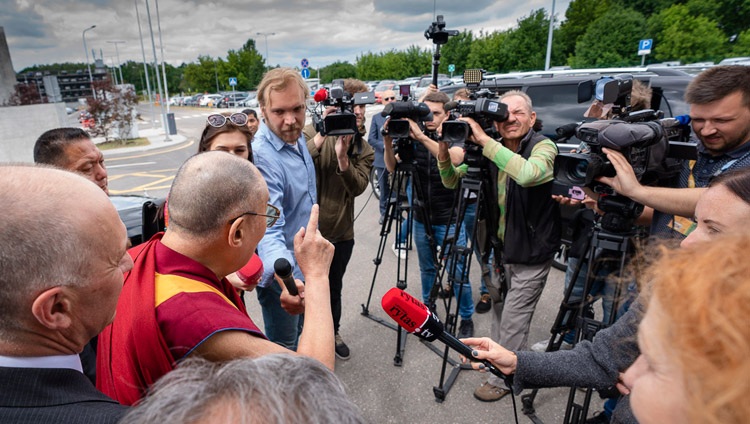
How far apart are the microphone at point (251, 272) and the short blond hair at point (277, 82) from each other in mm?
1120

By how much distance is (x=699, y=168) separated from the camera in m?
2.00

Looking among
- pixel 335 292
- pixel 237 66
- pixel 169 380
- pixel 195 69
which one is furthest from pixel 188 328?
pixel 195 69

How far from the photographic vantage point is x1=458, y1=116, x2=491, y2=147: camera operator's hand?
240 centimetres

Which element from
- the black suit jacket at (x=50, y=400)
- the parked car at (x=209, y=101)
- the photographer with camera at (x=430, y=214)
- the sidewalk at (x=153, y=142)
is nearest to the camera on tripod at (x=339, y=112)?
the photographer with camera at (x=430, y=214)

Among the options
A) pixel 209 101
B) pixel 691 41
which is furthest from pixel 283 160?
pixel 209 101

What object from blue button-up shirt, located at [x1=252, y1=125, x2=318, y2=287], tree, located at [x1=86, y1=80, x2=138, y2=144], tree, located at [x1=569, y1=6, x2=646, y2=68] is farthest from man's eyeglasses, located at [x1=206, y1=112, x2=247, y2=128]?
tree, located at [x1=569, y1=6, x2=646, y2=68]

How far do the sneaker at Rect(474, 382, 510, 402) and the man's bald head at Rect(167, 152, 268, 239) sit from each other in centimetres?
210

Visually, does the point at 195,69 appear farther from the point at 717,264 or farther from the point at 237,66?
the point at 717,264

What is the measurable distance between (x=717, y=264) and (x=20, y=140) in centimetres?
1528

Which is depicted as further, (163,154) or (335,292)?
(163,154)

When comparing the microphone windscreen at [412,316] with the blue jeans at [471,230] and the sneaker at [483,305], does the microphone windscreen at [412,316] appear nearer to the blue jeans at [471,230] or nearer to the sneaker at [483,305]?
the blue jeans at [471,230]

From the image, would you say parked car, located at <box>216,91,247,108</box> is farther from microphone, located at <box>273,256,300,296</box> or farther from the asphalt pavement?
microphone, located at <box>273,256,300,296</box>

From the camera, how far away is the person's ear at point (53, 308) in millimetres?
788

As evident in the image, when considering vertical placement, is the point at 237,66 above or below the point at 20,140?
above
